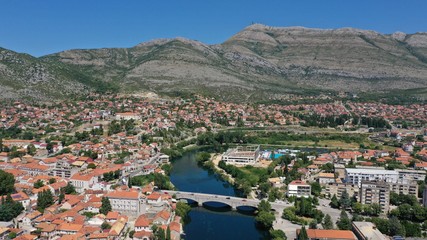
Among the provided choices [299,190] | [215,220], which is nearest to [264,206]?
[215,220]

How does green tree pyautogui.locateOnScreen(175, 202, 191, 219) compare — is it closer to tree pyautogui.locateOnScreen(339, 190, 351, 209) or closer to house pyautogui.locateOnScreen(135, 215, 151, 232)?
house pyautogui.locateOnScreen(135, 215, 151, 232)

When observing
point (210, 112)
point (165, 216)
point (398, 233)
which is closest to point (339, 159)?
point (398, 233)

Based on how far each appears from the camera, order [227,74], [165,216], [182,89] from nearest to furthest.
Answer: [165,216]
[182,89]
[227,74]

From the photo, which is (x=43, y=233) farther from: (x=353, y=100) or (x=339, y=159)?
(x=353, y=100)

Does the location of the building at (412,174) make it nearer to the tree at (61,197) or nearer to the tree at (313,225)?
the tree at (313,225)

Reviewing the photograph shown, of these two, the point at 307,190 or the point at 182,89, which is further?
the point at 182,89

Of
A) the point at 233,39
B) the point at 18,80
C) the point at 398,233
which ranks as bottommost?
the point at 398,233
